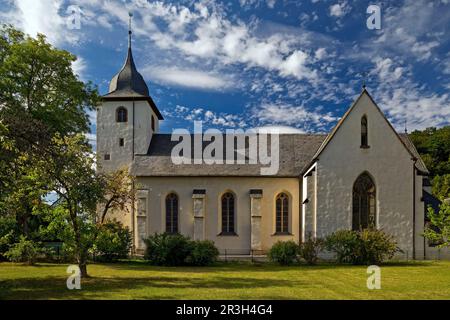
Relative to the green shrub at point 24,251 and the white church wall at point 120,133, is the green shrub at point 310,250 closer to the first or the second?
the green shrub at point 24,251

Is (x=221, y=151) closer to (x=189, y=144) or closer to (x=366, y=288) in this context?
(x=189, y=144)

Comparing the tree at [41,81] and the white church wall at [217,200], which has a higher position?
the tree at [41,81]

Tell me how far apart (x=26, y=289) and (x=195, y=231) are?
15.9m

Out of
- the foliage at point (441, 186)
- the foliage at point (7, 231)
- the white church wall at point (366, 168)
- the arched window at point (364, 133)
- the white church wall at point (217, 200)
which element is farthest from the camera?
the foliage at point (441, 186)

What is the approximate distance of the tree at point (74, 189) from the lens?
13.8 meters

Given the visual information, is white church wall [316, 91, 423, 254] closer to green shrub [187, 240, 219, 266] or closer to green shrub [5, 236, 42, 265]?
green shrub [187, 240, 219, 266]

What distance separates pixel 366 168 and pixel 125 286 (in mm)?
19667

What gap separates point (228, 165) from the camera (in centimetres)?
2997

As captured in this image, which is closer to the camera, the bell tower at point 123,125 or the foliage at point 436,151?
the bell tower at point 123,125

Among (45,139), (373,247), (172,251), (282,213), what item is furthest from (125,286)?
(282,213)

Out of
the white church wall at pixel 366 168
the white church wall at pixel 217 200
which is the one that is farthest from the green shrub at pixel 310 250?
the white church wall at pixel 217 200

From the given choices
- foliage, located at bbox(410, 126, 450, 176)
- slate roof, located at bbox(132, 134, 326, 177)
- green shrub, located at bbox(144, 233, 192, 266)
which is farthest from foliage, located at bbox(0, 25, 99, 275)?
foliage, located at bbox(410, 126, 450, 176)

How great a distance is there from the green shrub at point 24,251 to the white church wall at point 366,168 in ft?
62.8
